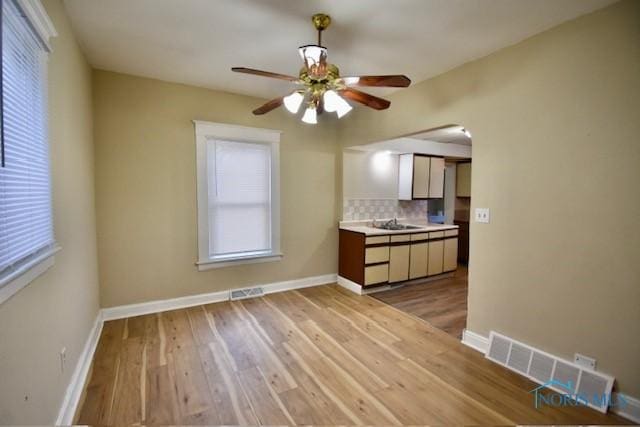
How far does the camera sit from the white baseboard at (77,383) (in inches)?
68.4

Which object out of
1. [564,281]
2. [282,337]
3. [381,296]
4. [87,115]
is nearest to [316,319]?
[282,337]

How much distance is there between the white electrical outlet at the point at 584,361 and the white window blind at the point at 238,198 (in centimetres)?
318

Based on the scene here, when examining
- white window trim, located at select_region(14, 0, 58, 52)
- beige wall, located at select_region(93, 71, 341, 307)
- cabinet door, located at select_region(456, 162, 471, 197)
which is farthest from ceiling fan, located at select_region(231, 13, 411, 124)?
cabinet door, located at select_region(456, 162, 471, 197)

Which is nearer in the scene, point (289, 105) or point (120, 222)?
point (289, 105)

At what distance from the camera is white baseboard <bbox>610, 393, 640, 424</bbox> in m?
1.85

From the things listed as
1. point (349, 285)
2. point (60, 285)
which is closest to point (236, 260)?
point (349, 285)

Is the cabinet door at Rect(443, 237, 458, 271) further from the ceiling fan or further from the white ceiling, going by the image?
the ceiling fan

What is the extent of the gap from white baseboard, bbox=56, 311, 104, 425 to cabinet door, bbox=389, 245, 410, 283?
10.9ft

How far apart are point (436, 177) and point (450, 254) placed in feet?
4.49

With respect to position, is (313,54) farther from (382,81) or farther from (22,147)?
(22,147)

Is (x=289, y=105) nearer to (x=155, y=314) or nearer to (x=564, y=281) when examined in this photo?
(x=564, y=281)

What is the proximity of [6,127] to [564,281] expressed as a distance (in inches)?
128

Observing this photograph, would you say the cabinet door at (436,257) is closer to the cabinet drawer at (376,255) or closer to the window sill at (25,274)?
the cabinet drawer at (376,255)

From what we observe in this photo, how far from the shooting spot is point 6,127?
3.97ft
